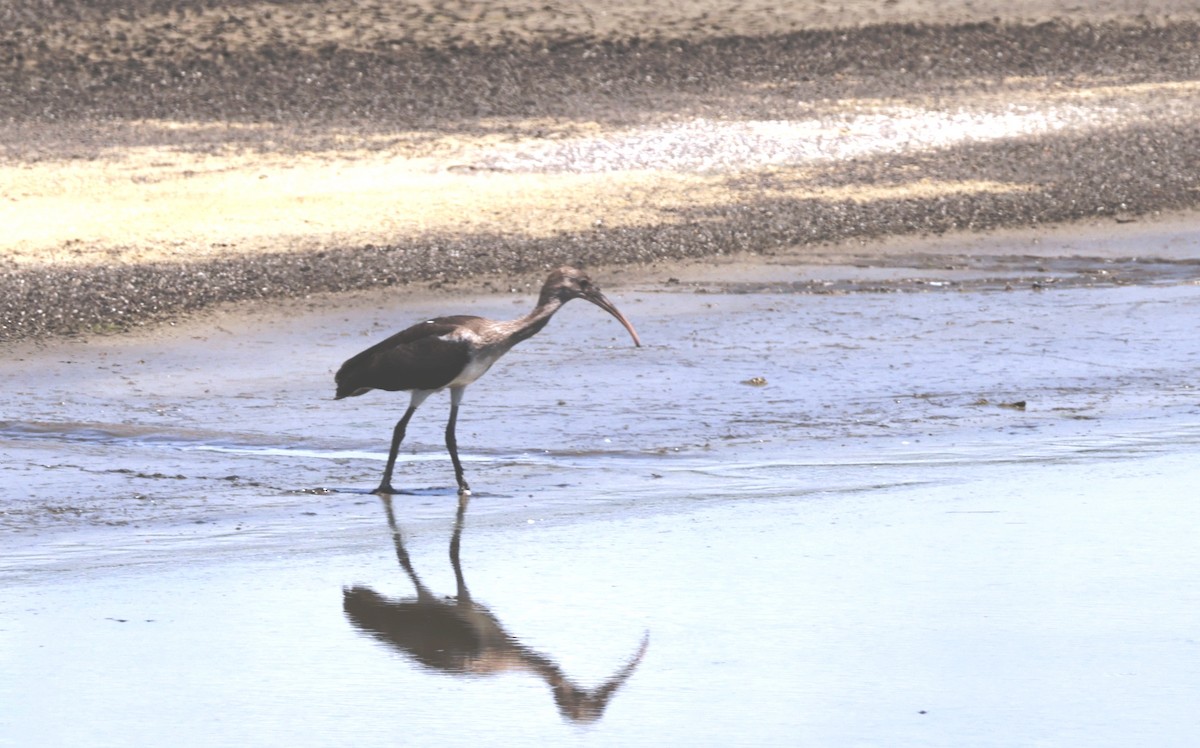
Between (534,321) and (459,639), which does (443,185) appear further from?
(459,639)

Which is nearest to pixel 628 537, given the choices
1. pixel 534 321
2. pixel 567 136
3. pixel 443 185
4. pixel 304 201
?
pixel 534 321

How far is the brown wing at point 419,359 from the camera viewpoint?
27.7 ft

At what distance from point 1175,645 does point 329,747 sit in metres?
2.62

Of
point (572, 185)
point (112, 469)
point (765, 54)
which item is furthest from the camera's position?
point (765, 54)

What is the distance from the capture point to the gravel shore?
551 inches

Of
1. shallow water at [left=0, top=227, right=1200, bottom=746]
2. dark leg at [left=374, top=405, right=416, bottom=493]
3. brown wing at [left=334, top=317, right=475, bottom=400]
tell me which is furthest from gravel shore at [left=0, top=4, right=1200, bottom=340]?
dark leg at [left=374, top=405, right=416, bottom=493]

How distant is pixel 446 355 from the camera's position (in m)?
8.42

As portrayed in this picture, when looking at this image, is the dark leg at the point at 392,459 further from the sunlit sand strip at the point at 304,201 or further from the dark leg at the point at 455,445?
the sunlit sand strip at the point at 304,201

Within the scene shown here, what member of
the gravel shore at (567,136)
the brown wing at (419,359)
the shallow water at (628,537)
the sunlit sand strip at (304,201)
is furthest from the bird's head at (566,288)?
the sunlit sand strip at (304,201)

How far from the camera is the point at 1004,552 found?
7.25 meters

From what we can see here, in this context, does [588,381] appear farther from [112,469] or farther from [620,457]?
[112,469]

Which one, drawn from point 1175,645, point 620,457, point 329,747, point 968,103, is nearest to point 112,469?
point 620,457

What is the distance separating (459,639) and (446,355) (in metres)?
2.34

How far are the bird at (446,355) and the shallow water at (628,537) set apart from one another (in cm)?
33
